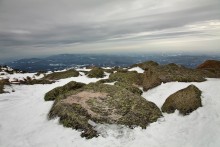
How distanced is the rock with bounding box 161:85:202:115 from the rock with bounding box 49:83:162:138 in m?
1.01

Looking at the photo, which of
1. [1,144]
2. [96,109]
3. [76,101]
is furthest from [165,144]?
[1,144]

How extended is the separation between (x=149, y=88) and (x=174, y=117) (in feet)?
23.4

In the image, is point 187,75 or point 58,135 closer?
point 58,135

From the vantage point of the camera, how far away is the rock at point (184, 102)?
16.3 metres

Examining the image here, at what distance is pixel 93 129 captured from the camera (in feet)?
45.5

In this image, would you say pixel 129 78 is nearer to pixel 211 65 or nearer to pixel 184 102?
pixel 184 102

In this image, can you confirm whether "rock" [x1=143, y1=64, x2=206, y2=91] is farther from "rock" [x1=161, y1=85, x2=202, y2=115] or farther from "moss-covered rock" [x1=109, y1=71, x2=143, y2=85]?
"rock" [x1=161, y1=85, x2=202, y2=115]

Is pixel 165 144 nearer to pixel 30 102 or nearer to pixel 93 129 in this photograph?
pixel 93 129

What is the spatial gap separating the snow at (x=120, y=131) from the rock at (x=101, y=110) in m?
0.54

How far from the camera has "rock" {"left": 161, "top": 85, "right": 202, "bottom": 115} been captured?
53.5 feet

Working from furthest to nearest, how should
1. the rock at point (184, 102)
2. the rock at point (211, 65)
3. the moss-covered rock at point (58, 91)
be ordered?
the rock at point (211, 65) < the moss-covered rock at point (58, 91) < the rock at point (184, 102)

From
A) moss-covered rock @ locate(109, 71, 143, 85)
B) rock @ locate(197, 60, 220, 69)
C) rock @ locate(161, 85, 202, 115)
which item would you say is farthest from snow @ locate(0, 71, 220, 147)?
rock @ locate(197, 60, 220, 69)

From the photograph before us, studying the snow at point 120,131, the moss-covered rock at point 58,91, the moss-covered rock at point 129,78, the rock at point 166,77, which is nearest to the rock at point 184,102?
the snow at point 120,131

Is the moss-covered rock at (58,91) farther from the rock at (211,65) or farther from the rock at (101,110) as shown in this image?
the rock at (211,65)
